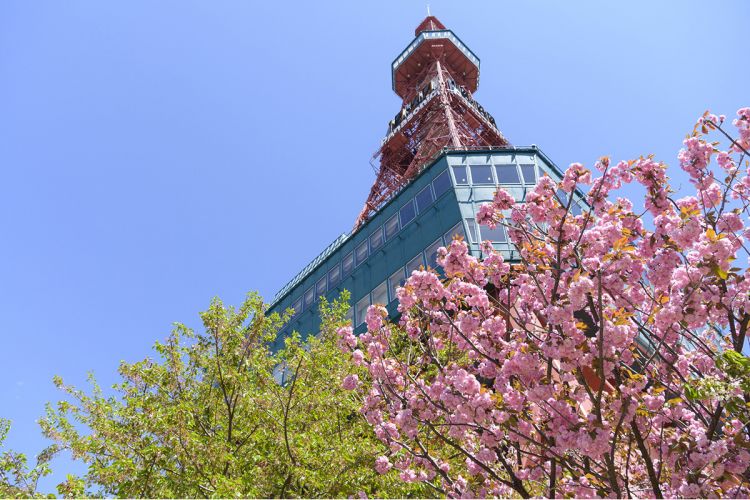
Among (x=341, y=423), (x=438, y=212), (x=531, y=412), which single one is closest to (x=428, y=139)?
(x=438, y=212)

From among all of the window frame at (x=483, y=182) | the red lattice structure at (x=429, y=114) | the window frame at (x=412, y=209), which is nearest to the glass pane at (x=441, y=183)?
the window frame at (x=483, y=182)

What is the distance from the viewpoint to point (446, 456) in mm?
9680

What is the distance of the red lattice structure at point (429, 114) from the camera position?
4231 centimetres

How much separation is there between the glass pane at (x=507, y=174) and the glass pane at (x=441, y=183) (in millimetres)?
2069

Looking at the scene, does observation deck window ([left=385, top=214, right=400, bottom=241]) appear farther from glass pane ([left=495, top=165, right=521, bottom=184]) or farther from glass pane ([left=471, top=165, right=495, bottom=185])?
glass pane ([left=495, top=165, right=521, bottom=184])

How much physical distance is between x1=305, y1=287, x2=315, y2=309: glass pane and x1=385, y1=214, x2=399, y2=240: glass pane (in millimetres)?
5146

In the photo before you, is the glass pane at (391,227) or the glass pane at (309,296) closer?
the glass pane at (391,227)

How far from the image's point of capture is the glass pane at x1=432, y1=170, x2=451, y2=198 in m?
21.6

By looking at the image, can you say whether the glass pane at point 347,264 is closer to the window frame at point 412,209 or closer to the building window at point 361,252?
the building window at point 361,252

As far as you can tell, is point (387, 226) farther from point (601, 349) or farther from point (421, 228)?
point (601, 349)

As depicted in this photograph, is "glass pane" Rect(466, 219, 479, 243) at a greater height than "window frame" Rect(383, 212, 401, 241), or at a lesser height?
lesser

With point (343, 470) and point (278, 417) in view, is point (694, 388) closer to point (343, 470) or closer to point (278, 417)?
point (343, 470)

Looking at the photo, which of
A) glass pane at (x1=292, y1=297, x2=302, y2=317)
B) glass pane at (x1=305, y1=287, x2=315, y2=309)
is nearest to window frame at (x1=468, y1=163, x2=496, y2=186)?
glass pane at (x1=305, y1=287, x2=315, y2=309)

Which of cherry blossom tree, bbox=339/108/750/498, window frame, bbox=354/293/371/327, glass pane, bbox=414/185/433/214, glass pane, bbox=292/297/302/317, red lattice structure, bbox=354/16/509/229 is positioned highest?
red lattice structure, bbox=354/16/509/229
